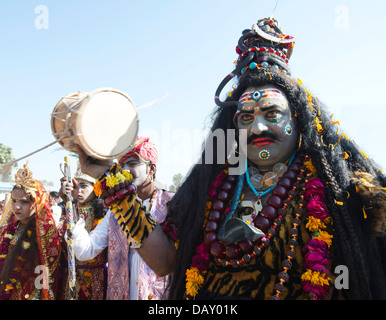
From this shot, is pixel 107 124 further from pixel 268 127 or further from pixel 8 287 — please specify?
pixel 8 287

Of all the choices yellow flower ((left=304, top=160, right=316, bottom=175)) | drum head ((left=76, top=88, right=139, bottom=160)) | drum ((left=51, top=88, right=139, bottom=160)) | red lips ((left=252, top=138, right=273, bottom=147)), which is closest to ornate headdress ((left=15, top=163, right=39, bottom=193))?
drum ((left=51, top=88, right=139, bottom=160))

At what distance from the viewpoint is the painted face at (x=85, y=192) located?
14.1 ft

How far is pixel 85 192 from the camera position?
434 centimetres

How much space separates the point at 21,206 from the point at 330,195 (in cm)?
319

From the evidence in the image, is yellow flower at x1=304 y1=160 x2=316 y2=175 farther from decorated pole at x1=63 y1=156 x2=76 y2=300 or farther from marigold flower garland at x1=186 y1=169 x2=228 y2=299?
decorated pole at x1=63 y1=156 x2=76 y2=300

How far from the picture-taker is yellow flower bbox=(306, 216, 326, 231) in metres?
1.80

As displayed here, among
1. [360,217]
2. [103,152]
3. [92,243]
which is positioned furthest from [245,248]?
[92,243]

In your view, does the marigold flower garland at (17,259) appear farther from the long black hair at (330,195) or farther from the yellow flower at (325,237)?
the yellow flower at (325,237)

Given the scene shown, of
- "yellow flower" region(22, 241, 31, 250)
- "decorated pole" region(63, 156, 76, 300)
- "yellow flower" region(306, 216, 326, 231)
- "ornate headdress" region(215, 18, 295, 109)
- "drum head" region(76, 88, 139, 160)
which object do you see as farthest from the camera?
"yellow flower" region(22, 241, 31, 250)

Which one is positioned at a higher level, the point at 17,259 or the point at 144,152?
the point at 144,152

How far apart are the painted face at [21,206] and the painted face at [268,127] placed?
2661mm

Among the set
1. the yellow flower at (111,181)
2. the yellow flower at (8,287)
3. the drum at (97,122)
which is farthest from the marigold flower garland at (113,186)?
the yellow flower at (8,287)

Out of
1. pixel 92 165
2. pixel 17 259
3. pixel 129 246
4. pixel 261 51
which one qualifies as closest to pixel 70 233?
pixel 129 246

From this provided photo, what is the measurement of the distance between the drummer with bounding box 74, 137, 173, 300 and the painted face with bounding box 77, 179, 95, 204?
911 millimetres
